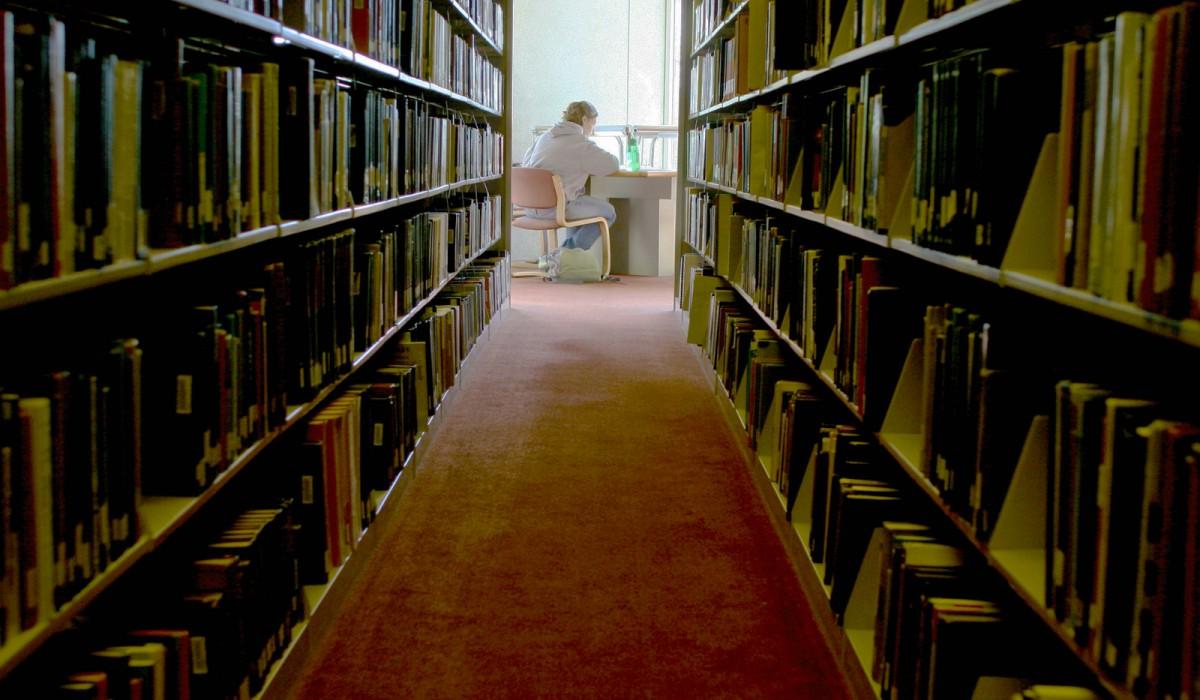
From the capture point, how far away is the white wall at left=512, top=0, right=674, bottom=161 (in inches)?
377

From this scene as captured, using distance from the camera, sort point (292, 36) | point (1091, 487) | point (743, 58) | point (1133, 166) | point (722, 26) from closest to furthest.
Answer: point (1133, 166) < point (1091, 487) < point (292, 36) < point (743, 58) < point (722, 26)

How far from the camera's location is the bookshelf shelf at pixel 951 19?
4.81ft

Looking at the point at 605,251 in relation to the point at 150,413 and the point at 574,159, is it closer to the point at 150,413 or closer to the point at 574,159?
the point at 574,159

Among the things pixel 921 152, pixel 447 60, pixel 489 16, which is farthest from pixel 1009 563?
pixel 489 16

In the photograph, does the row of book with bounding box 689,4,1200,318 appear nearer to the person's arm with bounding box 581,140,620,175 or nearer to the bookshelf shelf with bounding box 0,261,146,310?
the bookshelf shelf with bounding box 0,261,146,310

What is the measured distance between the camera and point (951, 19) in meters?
1.64

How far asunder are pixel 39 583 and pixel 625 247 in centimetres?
766

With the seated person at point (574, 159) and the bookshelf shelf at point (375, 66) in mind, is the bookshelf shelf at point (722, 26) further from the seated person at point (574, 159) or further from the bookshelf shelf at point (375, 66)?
the seated person at point (574, 159)

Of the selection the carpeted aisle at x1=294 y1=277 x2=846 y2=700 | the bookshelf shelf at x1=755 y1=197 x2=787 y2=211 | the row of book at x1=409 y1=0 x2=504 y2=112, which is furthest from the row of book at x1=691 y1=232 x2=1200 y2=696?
the row of book at x1=409 y1=0 x2=504 y2=112

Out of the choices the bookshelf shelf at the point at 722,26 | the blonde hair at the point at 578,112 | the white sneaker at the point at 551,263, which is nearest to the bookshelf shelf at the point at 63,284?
the bookshelf shelf at the point at 722,26

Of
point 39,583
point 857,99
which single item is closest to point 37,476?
point 39,583

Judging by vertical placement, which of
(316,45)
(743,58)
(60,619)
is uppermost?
(743,58)

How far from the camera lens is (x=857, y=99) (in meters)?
2.39

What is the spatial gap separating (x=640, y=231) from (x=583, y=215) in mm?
912
